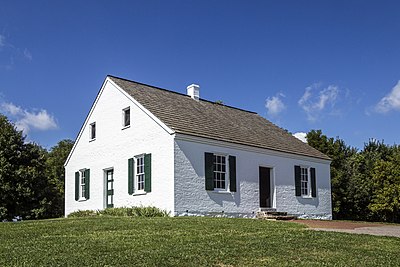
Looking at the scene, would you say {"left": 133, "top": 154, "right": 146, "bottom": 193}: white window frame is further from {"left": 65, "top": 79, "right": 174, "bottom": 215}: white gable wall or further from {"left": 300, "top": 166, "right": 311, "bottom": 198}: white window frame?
{"left": 300, "top": 166, "right": 311, "bottom": 198}: white window frame

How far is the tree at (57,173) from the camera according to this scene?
1117 inches

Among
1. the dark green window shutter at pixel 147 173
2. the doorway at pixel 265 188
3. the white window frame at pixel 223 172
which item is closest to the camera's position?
the dark green window shutter at pixel 147 173

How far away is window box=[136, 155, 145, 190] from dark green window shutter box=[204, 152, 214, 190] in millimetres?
2732

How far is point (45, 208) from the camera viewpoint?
26469 mm

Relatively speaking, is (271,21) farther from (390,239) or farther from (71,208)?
(71,208)

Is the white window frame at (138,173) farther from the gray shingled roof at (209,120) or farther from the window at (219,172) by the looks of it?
the window at (219,172)

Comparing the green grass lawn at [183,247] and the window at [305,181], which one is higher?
the window at [305,181]

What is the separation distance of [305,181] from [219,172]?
21.1ft

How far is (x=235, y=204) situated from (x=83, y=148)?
9101 mm

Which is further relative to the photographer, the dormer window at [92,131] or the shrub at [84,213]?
the dormer window at [92,131]

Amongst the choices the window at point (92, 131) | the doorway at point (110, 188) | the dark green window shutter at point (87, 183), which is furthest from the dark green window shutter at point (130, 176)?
the window at point (92, 131)

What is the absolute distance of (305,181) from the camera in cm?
2378

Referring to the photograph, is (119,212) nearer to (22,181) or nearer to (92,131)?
(92,131)

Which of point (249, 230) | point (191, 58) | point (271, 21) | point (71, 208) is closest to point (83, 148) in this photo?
point (71, 208)
